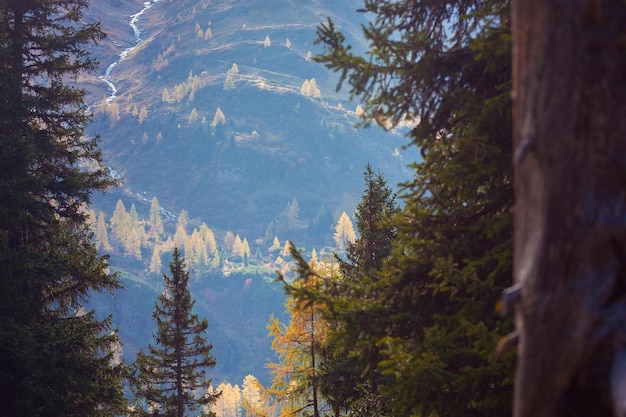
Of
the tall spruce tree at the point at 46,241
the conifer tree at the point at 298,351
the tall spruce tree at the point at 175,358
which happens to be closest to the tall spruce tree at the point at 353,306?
the conifer tree at the point at 298,351

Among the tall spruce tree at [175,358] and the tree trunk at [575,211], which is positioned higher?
the tall spruce tree at [175,358]

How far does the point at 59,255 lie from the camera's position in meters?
12.4

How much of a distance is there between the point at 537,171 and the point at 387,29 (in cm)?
461

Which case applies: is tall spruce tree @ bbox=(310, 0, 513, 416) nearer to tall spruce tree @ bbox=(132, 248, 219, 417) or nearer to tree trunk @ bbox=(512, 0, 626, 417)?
tree trunk @ bbox=(512, 0, 626, 417)

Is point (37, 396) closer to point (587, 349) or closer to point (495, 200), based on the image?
point (495, 200)

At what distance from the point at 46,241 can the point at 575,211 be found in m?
12.9

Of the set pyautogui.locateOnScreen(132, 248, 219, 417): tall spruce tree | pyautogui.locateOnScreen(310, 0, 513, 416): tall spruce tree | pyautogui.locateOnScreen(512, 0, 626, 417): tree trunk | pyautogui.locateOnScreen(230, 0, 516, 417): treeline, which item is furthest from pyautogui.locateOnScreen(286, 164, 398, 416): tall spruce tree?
pyautogui.locateOnScreen(132, 248, 219, 417): tall spruce tree

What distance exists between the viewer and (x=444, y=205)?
21.4ft

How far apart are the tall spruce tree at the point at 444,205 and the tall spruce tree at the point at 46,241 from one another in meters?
8.01

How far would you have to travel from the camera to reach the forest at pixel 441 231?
276cm

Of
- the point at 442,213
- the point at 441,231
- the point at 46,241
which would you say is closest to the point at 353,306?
the point at 441,231

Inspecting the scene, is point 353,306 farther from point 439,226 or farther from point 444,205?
point 444,205

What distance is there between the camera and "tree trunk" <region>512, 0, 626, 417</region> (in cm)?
271

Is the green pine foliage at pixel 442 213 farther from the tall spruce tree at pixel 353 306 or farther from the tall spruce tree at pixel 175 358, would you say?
the tall spruce tree at pixel 175 358
